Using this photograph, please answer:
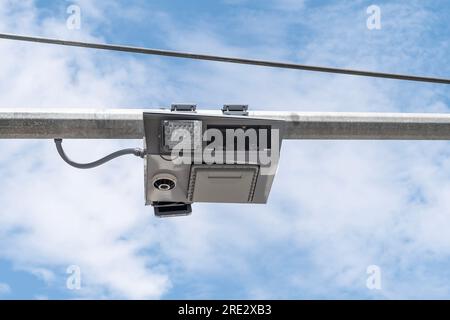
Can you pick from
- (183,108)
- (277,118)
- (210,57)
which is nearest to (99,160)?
(183,108)

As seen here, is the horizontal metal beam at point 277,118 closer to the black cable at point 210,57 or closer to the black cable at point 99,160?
the black cable at point 99,160

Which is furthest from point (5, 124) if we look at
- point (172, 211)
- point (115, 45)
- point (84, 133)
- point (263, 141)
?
point (263, 141)

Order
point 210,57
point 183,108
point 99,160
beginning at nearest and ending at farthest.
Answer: point 183,108 < point 99,160 < point 210,57

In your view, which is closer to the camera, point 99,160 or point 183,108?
point 183,108

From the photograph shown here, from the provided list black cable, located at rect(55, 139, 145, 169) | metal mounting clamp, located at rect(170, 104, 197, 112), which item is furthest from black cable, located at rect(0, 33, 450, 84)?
black cable, located at rect(55, 139, 145, 169)

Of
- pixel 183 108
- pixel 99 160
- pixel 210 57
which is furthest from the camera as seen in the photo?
pixel 210 57

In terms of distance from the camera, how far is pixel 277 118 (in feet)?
10.4

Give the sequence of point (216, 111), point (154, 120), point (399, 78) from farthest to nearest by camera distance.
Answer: point (399, 78)
point (216, 111)
point (154, 120)

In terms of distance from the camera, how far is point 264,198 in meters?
3.47

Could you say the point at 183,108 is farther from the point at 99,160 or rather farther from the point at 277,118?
the point at 99,160

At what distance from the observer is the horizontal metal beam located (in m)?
3.28

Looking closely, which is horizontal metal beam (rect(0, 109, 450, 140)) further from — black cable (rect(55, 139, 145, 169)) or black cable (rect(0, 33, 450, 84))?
black cable (rect(0, 33, 450, 84))
